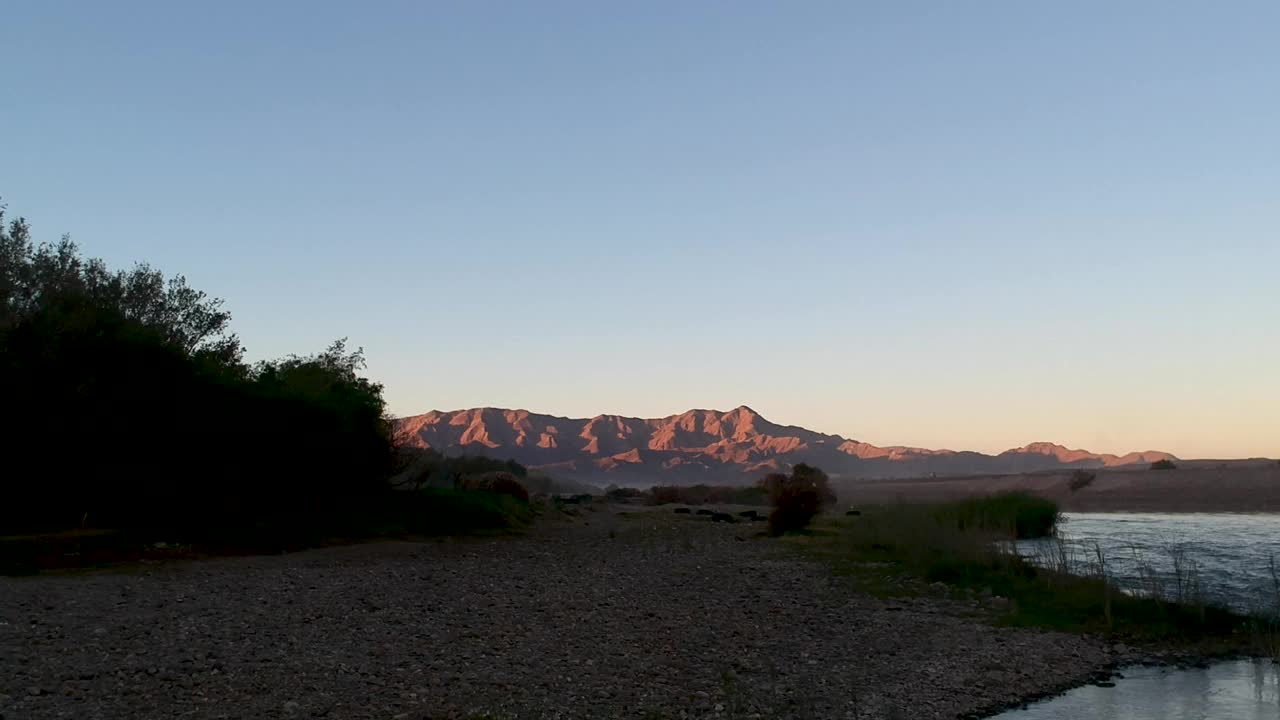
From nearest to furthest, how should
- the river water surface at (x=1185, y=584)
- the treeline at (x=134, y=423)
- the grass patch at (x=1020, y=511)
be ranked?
1. the river water surface at (x=1185, y=584)
2. the treeline at (x=134, y=423)
3. the grass patch at (x=1020, y=511)

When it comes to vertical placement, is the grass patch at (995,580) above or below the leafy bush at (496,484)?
below

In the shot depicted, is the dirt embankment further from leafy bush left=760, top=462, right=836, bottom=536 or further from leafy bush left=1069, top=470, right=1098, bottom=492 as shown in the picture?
leafy bush left=760, top=462, right=836, bottom=536

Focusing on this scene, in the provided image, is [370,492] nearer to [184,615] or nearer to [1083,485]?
[184,615]

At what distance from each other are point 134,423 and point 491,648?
65.8 feet

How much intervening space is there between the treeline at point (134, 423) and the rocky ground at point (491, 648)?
6.22m

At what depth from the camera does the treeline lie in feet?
95.9

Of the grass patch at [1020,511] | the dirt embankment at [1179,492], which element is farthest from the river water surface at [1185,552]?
the dirt embankment at [1179,492]

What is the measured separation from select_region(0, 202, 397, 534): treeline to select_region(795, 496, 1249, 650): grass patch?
18.3 meters

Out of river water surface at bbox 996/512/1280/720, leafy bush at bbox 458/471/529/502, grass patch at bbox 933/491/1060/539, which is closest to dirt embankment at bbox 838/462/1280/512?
grass patch at bbox 933/491/1060/539

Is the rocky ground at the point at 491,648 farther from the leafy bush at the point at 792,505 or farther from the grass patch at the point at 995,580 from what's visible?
the leafy bush at the point at 792,505

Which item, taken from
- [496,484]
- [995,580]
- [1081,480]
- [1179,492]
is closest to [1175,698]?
[995,580]

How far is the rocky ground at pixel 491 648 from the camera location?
1220 centimetres

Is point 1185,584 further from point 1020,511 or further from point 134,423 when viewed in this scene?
point 134,423

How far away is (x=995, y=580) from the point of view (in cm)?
2455
